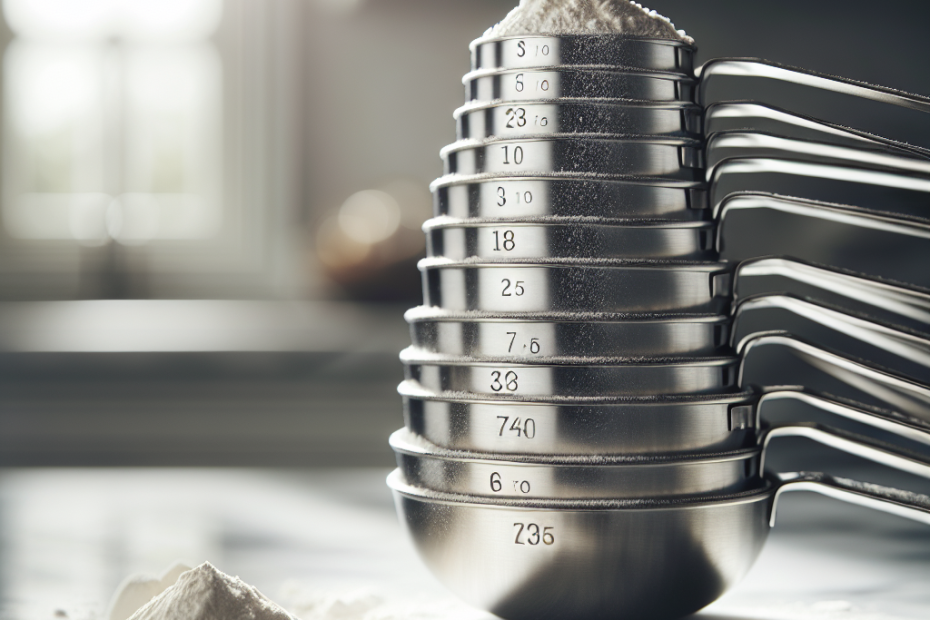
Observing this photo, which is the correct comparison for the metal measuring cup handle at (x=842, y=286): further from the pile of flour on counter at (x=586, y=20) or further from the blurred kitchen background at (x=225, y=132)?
the blurred kitchen background at (x=225, y=132)

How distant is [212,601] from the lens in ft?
1.31

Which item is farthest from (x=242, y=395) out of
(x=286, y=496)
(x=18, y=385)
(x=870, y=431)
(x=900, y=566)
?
(x=900, y=566)

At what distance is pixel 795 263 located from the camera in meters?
0.44

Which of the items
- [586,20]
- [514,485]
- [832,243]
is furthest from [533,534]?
[832,243]

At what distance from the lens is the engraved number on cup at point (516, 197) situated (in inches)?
17.2

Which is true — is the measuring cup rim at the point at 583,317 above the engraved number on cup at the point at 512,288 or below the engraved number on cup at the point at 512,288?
below

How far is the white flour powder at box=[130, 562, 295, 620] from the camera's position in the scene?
0.40 metres

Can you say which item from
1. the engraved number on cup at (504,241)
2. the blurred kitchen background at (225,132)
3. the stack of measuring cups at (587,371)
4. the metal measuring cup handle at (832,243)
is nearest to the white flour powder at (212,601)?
the stack of measuring cups at (587,371)

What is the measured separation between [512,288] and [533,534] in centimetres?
10

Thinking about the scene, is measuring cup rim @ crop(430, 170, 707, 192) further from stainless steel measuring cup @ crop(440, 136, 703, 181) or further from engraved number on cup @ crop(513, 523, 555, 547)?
engraved number on cup @ crop(513, 523, 555, 547)

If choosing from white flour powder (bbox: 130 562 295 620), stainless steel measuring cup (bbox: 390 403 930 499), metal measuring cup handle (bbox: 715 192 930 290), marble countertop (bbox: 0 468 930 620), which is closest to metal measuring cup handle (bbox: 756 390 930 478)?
stainless steel measuring cup (bbox: 390 403 930 499)

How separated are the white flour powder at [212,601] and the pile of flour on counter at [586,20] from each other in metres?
0.27

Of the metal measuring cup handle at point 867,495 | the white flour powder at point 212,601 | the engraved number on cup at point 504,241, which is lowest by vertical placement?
the white flour powder at point 212,601

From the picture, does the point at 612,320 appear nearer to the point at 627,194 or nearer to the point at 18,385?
the point at 627,194
